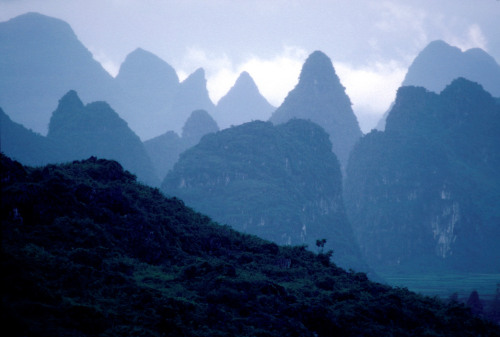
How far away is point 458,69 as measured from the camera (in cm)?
19125

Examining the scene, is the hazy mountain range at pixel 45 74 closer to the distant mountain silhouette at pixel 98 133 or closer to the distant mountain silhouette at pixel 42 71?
the distant mountain silhouette at pixel 42 71

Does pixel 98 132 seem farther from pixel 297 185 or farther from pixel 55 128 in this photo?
pixel 297 185

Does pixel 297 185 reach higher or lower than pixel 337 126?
lower

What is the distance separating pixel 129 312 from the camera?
538 inches

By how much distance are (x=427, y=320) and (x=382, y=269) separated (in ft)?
254

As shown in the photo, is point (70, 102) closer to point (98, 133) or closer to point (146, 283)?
point (98, 133)

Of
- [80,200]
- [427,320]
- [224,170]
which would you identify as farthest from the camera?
[224,170]

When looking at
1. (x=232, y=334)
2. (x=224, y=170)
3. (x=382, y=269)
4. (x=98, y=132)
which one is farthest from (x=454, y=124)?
(x=232, y=334)

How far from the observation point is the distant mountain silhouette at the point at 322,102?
134 metres

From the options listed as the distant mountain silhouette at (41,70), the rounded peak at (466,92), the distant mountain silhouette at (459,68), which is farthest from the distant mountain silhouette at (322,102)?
the distant mountain silhouette at (41,70)

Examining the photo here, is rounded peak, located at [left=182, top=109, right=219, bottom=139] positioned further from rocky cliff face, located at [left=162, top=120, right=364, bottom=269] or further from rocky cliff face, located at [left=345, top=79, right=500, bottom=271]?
rocky cliff face, located at [left=345, top=79, right=500, bottom=271]

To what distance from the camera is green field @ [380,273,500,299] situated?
6427cm

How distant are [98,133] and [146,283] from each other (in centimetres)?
8937

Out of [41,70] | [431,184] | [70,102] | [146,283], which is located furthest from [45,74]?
[146,283]
